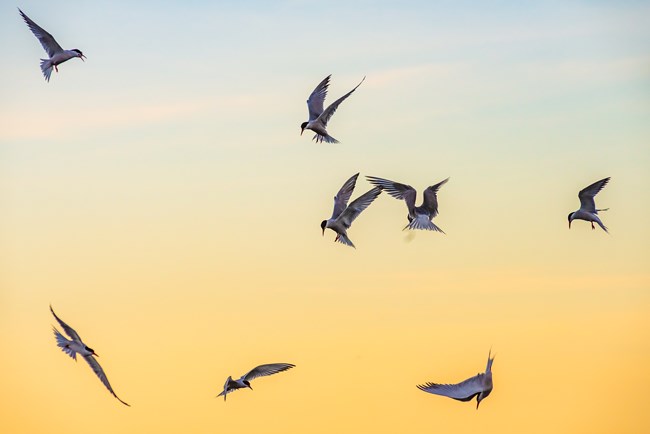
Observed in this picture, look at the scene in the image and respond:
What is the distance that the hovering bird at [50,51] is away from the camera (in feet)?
139

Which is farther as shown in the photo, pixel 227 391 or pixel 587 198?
pixel 587 198

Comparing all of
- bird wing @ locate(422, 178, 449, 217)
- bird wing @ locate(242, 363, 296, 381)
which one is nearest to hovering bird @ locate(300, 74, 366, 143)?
bird wing @ locate(422, 178, 449, 217)

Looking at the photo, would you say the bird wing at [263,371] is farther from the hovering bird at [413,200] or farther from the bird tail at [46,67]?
the bird tail at [46,67]

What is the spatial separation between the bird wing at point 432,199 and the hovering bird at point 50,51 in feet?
37.6

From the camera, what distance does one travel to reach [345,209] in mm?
38938

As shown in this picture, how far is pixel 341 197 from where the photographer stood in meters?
39.1

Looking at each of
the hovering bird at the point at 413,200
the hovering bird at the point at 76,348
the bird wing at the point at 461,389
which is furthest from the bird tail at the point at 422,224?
the hovering bird at the point at 76,348

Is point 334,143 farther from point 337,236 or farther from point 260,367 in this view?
point 260,367

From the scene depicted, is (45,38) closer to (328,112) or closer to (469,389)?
(328,112)

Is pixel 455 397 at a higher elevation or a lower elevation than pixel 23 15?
lower

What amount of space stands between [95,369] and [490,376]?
432 inches

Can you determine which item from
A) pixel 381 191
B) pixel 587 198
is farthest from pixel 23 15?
pixel 587 198

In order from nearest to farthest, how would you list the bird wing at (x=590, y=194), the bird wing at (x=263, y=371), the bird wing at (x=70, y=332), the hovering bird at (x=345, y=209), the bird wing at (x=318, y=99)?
the bird wing at (x=70, y=332)
the bird wing at (x=263, y=371)
the hovering bird at (x=345, y=209)
the bird wing at (x=318, y=99)
the bird wing at (x=590, y=194)

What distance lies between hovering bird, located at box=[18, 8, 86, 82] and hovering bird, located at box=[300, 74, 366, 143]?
745cm
